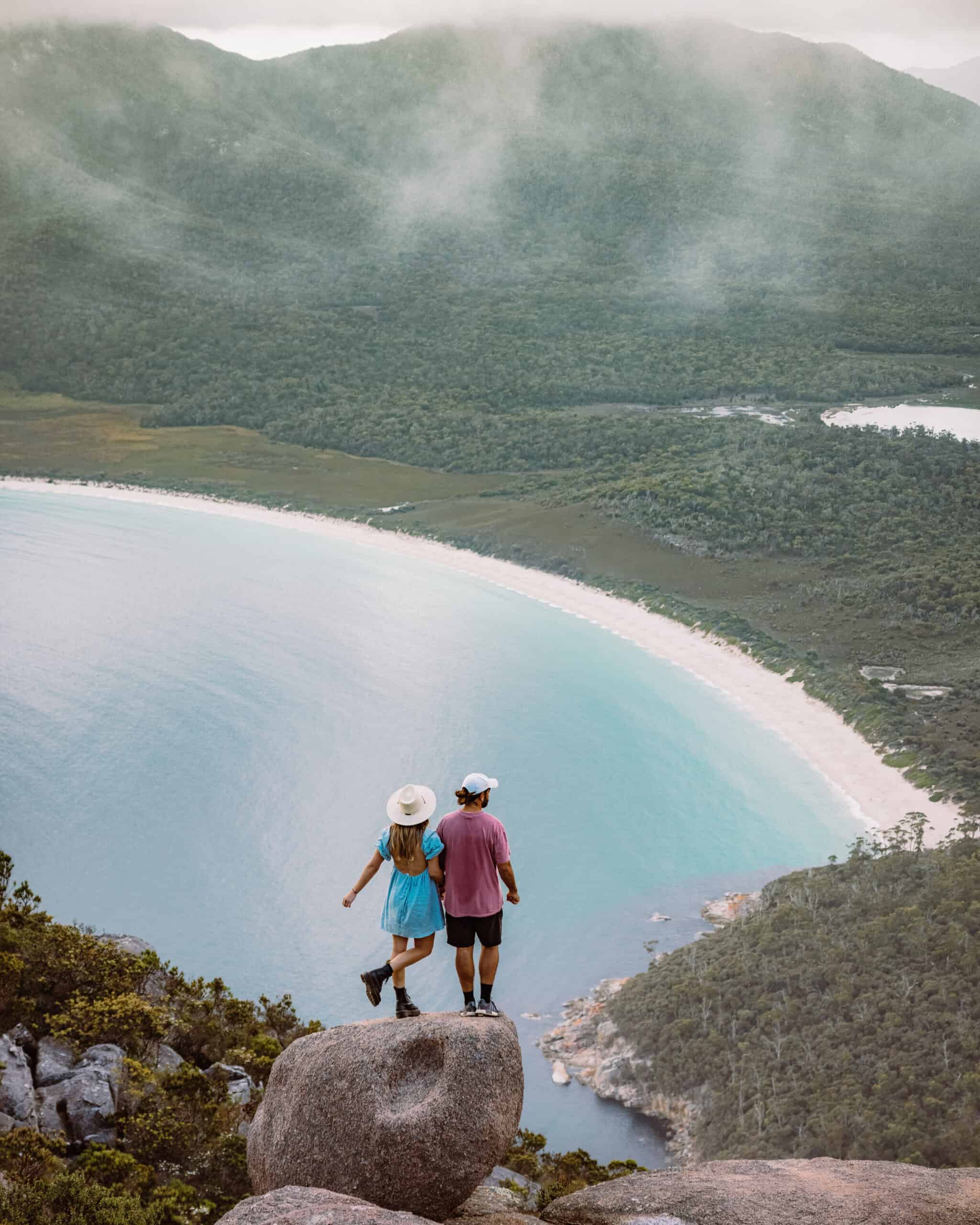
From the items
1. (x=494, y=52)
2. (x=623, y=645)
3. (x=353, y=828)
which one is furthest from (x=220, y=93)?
(x=353, y=828)

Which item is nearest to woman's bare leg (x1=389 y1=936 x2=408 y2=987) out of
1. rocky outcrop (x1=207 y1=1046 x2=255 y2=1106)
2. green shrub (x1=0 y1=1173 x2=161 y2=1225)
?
green shrub (x1=0 y1=1173 x2=161 y2=1225)

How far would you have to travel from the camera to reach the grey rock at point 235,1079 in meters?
16.8

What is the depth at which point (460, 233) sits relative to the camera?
143 meters

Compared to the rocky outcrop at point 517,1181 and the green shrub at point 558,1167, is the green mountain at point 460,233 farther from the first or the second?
the rocky outcrop at point 517,1181

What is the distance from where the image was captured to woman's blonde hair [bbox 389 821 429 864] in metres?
10.8

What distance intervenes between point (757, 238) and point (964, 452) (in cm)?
7365

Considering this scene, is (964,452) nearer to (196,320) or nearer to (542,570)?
(542,570)

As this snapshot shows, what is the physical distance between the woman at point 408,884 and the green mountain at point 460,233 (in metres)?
80.7

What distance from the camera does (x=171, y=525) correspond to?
80.9 metres

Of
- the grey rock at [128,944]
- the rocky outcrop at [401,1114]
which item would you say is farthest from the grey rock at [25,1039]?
the rocky outcrop at [401,1114]

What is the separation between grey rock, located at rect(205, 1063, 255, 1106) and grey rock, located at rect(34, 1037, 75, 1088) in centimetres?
205

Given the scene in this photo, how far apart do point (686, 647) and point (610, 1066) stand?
107ft

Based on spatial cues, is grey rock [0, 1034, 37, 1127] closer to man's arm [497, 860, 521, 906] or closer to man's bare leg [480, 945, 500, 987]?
man's bare leg [480, 945, 500, 987]

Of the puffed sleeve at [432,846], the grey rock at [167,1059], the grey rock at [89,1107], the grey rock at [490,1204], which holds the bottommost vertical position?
the grey rock at [167,1059]
